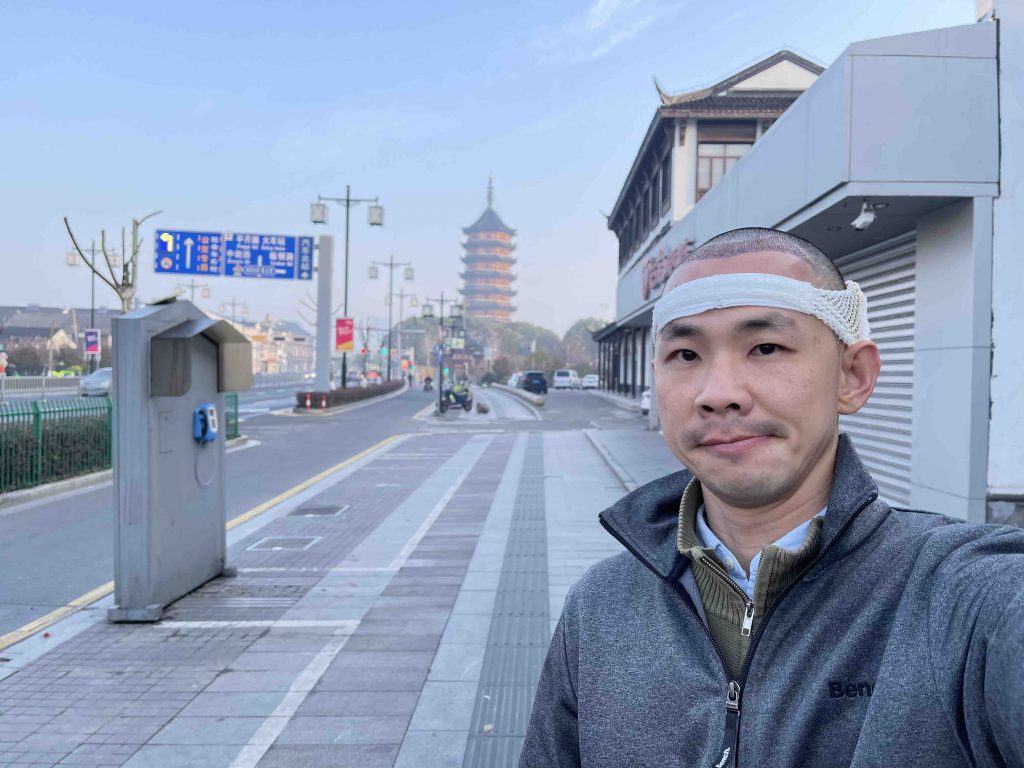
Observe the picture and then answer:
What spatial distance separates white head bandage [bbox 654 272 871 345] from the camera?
130 cm

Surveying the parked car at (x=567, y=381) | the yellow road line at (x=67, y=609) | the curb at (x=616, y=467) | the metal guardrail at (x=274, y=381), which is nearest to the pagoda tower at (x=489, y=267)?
the metal guardrail at (x=274, y=381)

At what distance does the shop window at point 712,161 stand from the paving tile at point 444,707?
84.3ft

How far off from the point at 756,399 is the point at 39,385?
4022 centimetres

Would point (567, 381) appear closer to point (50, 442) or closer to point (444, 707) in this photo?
point (50, 442)

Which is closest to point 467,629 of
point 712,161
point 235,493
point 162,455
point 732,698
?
point 162,455

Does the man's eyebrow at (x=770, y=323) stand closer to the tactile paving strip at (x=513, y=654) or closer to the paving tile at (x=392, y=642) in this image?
the tactile paving strip at (x=513, y=654)

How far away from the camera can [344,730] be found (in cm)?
Result: 404

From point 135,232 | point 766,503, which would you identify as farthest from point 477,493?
point 766,503

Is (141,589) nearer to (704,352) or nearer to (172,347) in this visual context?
(172,347)

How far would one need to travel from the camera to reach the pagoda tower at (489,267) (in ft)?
431

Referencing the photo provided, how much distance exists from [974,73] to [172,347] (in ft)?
23.6

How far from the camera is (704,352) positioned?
52.2 inches

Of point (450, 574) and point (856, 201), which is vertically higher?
point (856, 201)

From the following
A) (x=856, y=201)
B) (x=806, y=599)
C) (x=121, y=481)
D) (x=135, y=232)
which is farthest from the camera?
(x=135, y=232)
